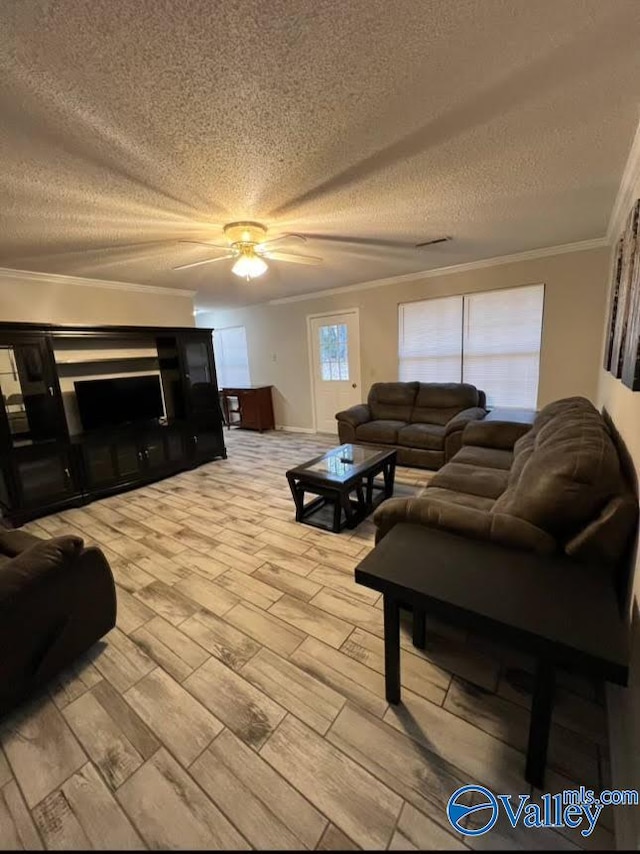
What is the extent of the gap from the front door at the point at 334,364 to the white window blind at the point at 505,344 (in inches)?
67.9

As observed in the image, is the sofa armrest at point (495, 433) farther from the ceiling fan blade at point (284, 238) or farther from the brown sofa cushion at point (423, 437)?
the ceiling fan blade at point (284, 238)

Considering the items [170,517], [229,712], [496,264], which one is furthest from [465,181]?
[170,517]

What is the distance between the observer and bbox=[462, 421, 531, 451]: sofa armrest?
3.23m

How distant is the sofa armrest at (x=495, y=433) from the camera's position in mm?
3234

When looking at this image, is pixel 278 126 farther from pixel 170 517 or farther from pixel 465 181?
pixel 170 517

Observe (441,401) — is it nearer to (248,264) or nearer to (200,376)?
(248,264)

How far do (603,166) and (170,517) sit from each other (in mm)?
4099

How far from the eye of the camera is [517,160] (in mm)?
1951

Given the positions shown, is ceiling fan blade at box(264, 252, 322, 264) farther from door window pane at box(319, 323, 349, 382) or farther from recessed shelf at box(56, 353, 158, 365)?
door window pane at box(319, 323, 349, 382)

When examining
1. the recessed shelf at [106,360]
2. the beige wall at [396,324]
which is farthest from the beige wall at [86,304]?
the beige wall at [396,324]

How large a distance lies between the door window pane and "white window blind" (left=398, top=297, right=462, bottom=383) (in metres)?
0.98

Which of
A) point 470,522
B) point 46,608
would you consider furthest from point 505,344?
point 46,608

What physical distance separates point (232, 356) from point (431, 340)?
14.3 feet

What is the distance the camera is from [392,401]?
16.1 ft
